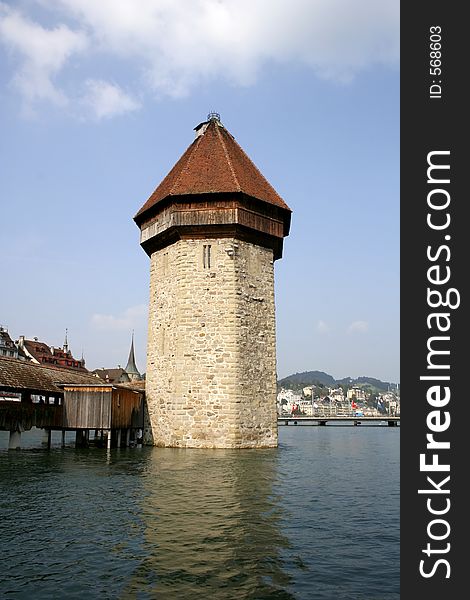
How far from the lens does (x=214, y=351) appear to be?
61.9ft

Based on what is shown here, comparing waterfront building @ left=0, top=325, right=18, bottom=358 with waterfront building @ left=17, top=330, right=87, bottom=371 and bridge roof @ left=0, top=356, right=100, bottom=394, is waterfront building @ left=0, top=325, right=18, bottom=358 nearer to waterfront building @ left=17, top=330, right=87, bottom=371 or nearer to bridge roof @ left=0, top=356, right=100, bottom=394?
waterfront building @ left=17, top=330, right=87, bottom=371

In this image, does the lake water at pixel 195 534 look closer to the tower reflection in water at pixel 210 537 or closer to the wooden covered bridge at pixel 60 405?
the tower reflection in water at pixel 210 537

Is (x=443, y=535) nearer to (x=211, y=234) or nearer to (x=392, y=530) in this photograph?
(x=392, y=530)

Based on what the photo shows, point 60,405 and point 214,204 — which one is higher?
point 214,204

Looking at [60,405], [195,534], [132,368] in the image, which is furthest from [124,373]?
[195,534]

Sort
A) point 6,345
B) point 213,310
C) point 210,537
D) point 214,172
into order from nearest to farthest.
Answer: point 210,537 → point 213,310 → point 214,172 → point 6,345

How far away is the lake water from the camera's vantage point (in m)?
5.50

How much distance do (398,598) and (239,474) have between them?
7911mm

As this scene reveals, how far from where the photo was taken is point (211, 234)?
1981cm

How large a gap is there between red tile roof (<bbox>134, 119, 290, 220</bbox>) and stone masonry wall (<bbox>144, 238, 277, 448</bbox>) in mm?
1986

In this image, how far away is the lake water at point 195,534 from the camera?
550 centimetres

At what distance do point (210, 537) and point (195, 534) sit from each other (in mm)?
240

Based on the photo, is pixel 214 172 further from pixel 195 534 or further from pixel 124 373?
pixel 124 373

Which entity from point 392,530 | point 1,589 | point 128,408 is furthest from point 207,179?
point 1,589
